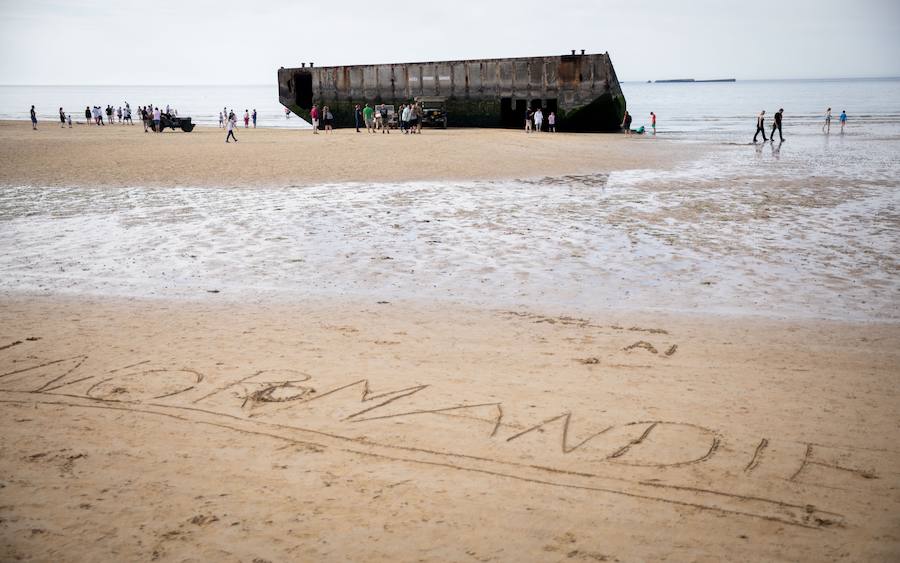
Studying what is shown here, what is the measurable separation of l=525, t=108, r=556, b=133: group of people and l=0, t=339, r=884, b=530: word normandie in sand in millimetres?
32332

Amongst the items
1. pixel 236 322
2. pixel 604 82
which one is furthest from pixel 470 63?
pixel 236 322

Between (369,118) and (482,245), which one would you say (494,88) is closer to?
(369,118)

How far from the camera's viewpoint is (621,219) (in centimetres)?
1184

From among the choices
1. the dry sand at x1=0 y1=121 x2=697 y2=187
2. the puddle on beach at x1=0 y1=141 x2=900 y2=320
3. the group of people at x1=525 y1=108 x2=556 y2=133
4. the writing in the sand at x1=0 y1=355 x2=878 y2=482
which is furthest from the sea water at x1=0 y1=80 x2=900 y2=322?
the group of people at x1=525 y1=108 x2=556 y2=133

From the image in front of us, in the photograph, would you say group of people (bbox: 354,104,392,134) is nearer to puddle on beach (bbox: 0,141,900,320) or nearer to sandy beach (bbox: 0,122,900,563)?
puddle on beach (bbox: 0,141,900,320)

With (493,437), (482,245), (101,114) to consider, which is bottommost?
(493,437)

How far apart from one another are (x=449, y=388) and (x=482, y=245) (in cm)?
516

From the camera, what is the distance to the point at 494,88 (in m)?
39.5

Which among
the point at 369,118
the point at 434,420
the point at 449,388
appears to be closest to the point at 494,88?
the point at 369,118

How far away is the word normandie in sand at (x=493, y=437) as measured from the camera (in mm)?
3629

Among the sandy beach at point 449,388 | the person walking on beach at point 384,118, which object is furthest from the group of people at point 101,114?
the sandy beach at point 449,388

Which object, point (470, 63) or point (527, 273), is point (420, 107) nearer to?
point (470, 63)

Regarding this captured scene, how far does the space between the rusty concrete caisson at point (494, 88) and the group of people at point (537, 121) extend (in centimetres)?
112

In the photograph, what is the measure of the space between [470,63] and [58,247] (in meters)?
33.2
